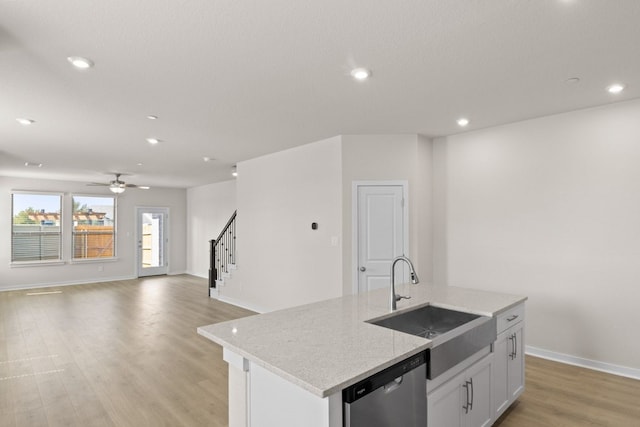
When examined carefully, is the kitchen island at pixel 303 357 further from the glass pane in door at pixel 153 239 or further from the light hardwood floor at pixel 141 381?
the glass pane in door at pixel 153 239

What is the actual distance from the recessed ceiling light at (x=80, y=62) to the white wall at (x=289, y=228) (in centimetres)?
299

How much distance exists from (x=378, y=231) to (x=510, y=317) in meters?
2.26

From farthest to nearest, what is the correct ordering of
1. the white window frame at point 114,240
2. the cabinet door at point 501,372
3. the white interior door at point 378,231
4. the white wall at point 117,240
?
the white window frame at point 114,240, the white wall at point 117,240, the white interior door at point 378,231, the cabinet door at point 501,372

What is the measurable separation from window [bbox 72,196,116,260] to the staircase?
3.82 metres

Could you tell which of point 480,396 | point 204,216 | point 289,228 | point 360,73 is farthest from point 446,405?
point 204,216

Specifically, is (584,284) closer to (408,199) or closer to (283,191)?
(408,199)

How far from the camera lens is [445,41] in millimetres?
2428

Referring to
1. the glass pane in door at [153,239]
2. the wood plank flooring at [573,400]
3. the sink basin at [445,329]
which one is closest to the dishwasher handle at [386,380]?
the sink basin at [445,329]

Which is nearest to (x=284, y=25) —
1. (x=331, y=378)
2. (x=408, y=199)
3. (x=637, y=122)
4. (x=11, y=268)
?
(x=331, y=378)

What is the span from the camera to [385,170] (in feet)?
15.9

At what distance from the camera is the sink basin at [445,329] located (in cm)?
200

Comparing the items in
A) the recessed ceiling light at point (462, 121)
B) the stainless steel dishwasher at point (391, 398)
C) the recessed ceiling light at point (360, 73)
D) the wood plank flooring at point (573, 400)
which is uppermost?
the recessed ceiling light at point (360, 73)

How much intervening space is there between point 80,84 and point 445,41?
3005mm

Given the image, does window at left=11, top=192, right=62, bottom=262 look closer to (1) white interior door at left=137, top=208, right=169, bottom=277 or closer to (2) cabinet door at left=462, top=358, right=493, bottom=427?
(1) white interior door at left=137, top=208, right=169, bottom=277
